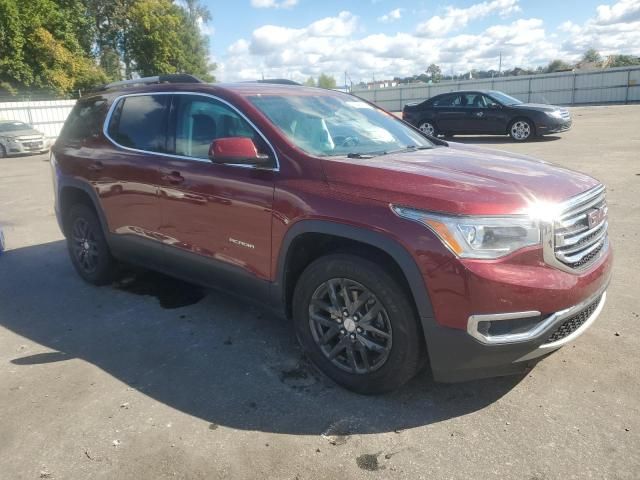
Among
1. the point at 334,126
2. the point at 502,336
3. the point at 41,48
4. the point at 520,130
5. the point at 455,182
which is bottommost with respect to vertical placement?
the point at 502,336

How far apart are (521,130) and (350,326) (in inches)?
565

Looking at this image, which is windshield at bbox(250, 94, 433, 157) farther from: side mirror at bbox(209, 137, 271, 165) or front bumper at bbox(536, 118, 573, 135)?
front bumper at bbox(536, 118, 573, 135)

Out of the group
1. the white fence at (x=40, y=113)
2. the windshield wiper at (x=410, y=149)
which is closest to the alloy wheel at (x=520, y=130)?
the windshield wiper at (x=410, y=149)

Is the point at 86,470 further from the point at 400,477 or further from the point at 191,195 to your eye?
the point at 191,195

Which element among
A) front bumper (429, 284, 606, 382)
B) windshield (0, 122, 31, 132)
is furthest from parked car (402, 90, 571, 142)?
windshield (0, 122, 31, 132)

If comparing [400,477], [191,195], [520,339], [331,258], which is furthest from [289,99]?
[400,477]

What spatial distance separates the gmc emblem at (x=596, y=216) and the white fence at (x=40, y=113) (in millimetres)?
28036

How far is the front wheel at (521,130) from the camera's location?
15559 mm

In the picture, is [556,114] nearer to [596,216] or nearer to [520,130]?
[520,130]

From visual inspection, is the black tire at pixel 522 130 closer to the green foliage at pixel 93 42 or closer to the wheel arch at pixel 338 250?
the wheel arch at pixel 338 250

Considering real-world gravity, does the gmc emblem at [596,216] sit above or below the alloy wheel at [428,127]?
above

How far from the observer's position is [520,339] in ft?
8.82

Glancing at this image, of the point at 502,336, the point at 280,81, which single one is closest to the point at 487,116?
the point at 280,81

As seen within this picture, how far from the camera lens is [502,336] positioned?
8.83 feet
